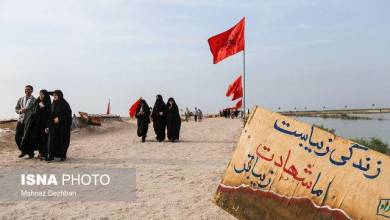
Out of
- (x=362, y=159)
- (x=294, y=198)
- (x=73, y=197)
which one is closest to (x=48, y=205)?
(x=73, y=197)

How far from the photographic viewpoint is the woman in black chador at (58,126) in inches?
391

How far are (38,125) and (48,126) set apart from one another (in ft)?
1.10

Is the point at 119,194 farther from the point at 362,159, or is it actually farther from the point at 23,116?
the point at 23,116

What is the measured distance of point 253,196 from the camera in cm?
434

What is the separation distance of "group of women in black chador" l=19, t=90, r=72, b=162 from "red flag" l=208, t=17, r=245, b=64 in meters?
4.88

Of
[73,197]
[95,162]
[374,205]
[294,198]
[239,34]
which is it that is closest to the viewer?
[374,205]

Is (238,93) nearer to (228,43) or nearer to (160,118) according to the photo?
(160,118)

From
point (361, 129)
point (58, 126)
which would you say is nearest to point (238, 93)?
point (58, 126)

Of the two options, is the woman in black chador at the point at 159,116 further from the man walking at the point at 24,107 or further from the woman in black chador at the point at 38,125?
the man walking at the point at 24,107

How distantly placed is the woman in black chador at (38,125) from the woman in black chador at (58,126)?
23 cm

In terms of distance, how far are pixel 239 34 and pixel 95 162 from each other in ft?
19.8

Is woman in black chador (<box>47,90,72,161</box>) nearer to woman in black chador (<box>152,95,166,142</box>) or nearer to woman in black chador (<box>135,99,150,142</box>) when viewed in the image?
woman in black chador (<box>135,99,150,142</box>)

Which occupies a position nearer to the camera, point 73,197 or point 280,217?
point 280,217

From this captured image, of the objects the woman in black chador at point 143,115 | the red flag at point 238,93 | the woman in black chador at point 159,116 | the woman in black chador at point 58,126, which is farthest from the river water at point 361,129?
the woman in black chador at point 58,126
